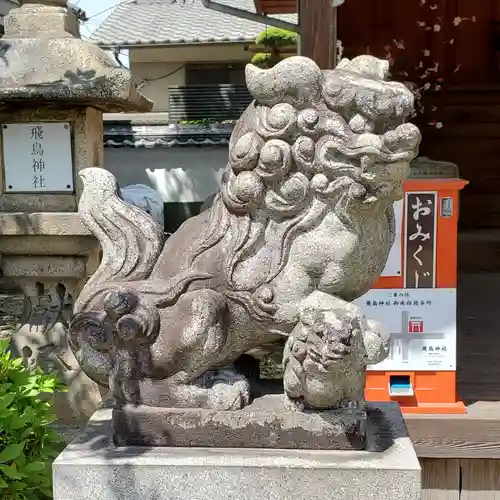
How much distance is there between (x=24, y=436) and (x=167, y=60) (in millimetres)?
10858

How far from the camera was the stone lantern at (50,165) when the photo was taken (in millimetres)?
3387

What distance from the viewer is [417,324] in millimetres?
3588

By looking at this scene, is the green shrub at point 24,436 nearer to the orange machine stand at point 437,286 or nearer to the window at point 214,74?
the orange machine stand at point 437,286

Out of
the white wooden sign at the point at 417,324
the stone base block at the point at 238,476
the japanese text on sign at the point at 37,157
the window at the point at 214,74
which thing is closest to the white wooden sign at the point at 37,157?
the japanese text on sign at the point at 37,157

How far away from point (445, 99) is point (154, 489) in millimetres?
5890

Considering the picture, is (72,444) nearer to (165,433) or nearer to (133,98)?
(165,433)

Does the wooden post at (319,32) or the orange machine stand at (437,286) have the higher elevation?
the wooden post at (319,32)

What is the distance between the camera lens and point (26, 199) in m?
3.63

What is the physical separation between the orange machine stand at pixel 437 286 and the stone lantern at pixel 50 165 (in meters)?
1.44

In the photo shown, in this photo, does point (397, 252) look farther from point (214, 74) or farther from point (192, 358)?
point (214, 74)

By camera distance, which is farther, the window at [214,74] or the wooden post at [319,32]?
the window at [214,74]

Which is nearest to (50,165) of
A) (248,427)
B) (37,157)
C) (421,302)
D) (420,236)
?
(37,157)

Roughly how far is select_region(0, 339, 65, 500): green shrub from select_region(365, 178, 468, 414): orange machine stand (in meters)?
1.72

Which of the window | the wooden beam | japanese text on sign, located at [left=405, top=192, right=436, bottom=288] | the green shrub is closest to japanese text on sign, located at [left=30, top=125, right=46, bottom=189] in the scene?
the green shrub
